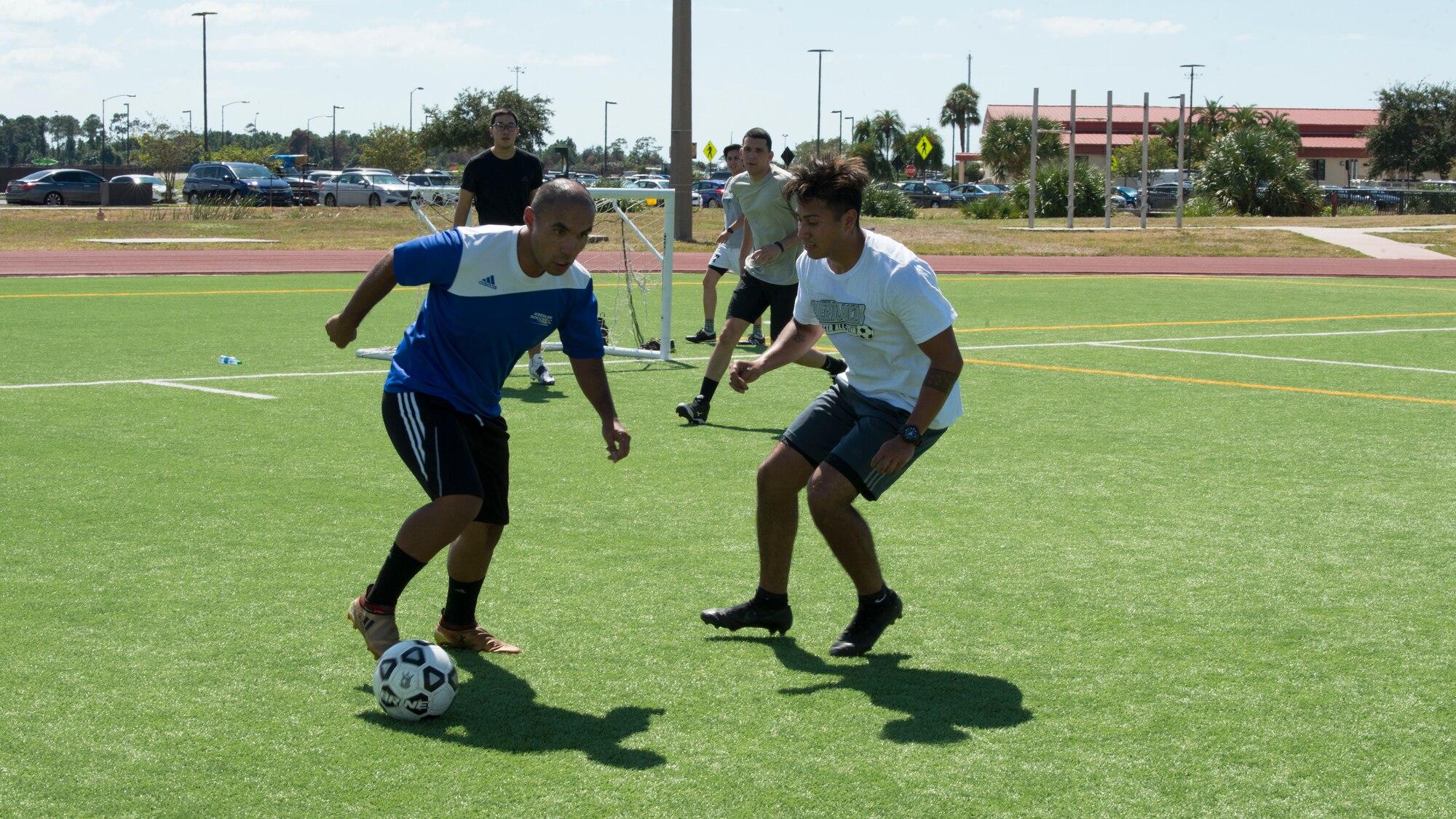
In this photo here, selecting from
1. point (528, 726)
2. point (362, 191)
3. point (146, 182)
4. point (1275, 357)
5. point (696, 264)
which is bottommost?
point (528, 726)

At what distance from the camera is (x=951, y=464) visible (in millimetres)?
8594

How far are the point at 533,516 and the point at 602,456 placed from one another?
1.63 m

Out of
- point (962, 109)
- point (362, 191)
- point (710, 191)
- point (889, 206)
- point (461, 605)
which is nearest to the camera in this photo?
point (461, 605)

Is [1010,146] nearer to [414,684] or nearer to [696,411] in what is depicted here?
[696,411]

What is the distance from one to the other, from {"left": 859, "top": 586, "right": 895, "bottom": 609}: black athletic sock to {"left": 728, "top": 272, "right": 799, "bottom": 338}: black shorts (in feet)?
19.4

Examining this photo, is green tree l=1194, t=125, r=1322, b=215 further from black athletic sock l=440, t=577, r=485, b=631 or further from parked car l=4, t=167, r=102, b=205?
black athletic sock l=440, t=577, r=485, b=631

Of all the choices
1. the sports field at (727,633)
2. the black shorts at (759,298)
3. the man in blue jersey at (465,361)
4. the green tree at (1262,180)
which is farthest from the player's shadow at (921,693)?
the green tree at (1262,180)

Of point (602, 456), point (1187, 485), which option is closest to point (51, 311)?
point (602, 456)

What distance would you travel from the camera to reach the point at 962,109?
477 ft

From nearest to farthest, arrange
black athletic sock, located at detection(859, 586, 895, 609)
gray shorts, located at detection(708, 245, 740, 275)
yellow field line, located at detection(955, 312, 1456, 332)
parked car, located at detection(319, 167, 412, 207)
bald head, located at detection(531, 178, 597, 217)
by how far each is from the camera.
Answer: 1. bald head, located at detection(531, 178, 597, 217)
2. black athletic sock, located at detection(859, 586, 895, 609)
3. gray shorts, located at detection(708, 245, 740, 275)
4. yellow field line, located at detection(955, 312, 1456, 332)
5. parked car, located at detection(319, 167, 412, 207)

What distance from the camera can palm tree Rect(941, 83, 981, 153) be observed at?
14450 centimetres

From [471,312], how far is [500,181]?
22.4 feet

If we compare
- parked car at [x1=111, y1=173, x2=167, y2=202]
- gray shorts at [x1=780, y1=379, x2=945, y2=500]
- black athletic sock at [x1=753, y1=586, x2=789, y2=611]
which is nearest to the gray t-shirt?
gray shorts at [x1=780, y1=379, x2=945, y2=500]

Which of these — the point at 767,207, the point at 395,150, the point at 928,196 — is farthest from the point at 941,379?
the point at 395,150
